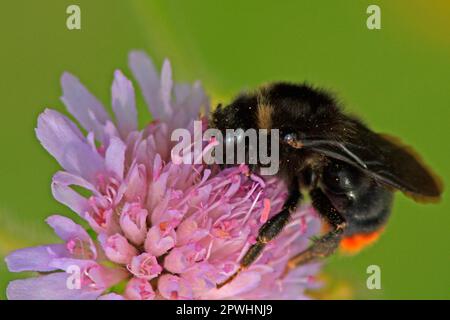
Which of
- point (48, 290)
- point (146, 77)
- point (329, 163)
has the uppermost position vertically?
point (146, 77)

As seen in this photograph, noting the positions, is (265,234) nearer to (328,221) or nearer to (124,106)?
(328,221)

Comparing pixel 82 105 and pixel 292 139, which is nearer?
pixel 292 139

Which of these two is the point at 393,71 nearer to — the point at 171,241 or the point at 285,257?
the point at 285,257

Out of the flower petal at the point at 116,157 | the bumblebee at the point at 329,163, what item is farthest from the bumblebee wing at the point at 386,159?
the flower petal at the point at 116,157

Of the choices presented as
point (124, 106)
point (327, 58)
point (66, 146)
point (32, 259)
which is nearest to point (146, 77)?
point (124, 106)

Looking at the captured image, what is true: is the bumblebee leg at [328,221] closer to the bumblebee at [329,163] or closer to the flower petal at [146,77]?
the bumblebee at [329,163]
